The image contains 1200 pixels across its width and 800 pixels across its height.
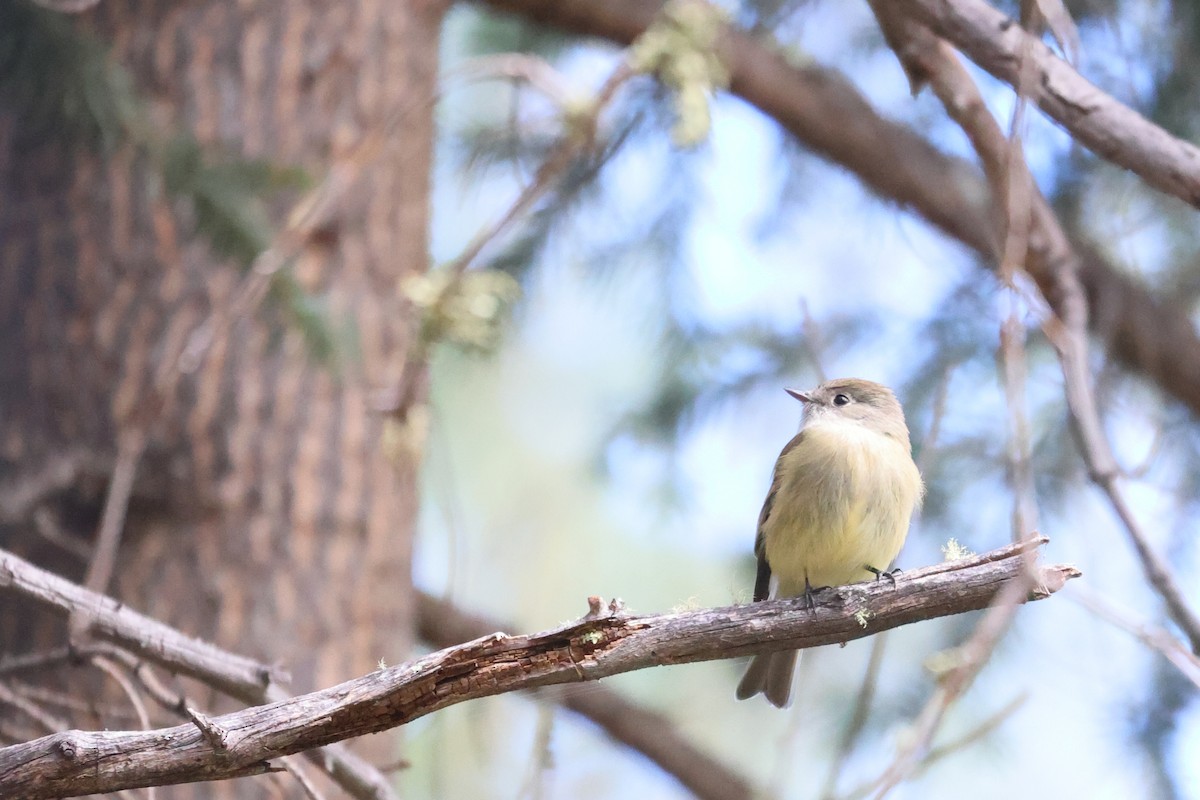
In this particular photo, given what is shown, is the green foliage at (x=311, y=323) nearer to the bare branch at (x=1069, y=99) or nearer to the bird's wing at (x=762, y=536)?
the bird's wing at (x=762, y=536)

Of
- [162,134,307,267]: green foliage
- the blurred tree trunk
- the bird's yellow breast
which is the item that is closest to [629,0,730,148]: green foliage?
the blurred tree trunk

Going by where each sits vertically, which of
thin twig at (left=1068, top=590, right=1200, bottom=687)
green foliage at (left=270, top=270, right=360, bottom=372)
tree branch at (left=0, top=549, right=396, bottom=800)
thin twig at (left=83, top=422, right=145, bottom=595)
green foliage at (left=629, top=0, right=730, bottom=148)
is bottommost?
thin twig at (left=1068, top=590, right=1200, bottom=687)

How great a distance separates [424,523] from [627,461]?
2372 millimetres

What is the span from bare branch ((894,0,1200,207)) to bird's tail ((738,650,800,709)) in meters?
1.88

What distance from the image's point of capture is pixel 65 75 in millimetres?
3932

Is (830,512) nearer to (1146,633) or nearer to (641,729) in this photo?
(1146,633)

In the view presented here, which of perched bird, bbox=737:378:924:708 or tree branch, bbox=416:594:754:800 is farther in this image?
tree branch, bbox=416:594:754:800

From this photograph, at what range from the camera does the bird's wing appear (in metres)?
3.92

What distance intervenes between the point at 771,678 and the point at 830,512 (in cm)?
73

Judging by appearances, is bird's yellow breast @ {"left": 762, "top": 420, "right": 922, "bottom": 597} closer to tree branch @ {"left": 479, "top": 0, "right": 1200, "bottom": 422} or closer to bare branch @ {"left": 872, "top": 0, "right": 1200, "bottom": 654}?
bare branch @ {"left": 872, "top": 0, "right": 1200, "bottom": 654}

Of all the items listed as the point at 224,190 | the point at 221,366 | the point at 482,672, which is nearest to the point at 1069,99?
the point at 482,672

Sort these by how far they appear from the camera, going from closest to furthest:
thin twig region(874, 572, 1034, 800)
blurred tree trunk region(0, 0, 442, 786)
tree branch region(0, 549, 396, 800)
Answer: thin twig region(874, 572, 1034, 800)
tree branch region(0, 549, 396, 800)
blurred tree trunk region(0, 0, 442, 786)

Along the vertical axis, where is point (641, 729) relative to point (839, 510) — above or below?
above

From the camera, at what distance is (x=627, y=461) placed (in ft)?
20.2
